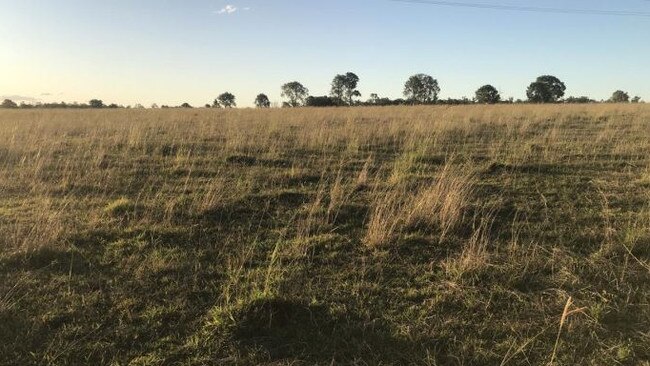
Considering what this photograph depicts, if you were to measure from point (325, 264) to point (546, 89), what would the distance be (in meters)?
85.3

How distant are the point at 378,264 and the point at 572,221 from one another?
101 inches

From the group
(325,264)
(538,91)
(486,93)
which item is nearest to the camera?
(325,264)

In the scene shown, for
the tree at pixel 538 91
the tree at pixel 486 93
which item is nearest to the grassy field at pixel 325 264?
the tree at pixel 486 93

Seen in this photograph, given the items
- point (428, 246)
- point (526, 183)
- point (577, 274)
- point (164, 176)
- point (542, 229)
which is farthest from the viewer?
point (164, 176)

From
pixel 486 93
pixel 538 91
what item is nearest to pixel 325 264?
pixel 486 93

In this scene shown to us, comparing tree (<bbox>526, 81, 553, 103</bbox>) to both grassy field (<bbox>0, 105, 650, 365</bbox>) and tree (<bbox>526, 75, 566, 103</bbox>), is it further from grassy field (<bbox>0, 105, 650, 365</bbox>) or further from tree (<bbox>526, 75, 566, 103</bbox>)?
grassy field (<bbox>0, 105, 650, 365</bbox>)

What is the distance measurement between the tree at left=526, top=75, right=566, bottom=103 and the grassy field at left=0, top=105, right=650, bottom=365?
7652cm

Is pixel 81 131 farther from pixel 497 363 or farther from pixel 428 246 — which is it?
pixel 497 363

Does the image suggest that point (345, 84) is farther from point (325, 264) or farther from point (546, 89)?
point (325, 264)

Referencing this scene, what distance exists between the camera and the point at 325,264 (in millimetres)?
4488

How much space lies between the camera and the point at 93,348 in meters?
3.15

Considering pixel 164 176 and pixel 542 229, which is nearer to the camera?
pixel 542 229

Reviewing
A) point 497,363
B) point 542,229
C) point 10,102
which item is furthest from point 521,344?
point 10,102

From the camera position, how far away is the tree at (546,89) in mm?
78500
